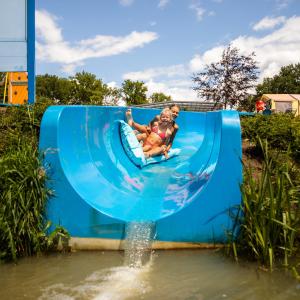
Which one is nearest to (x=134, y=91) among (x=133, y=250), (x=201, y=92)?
(x=201, y=92)

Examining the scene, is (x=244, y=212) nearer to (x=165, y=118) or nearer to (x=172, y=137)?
(x=172, y=137)

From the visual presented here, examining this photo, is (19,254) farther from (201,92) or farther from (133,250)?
(201,92)

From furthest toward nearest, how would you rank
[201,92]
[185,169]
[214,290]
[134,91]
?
[134,91]
[201,92]
[185,169]
[214,290]

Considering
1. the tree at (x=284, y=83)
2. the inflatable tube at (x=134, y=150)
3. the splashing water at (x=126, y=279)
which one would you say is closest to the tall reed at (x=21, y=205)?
the splashing water at (x=126, y=279)

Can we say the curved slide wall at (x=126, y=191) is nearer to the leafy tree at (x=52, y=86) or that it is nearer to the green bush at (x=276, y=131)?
the green bush at (x=276, y=131)

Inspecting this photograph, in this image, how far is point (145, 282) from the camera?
2.90m

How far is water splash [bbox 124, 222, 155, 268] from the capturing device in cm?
349

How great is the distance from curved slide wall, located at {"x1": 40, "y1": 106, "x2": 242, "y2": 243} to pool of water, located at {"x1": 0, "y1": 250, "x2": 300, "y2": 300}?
29 centimetres

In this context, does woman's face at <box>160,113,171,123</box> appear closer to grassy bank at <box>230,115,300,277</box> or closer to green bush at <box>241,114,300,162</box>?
green bush at <box>241,114,300,162</box>

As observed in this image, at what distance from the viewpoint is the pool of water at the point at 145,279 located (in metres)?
2.69

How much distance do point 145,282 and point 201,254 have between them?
31.6 inches

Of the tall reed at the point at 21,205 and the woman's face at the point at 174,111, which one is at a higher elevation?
the woman's face at the point at 174,111

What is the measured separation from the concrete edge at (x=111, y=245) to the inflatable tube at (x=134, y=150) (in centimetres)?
185

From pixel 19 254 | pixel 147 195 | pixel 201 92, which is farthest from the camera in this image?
pixel 201 92
